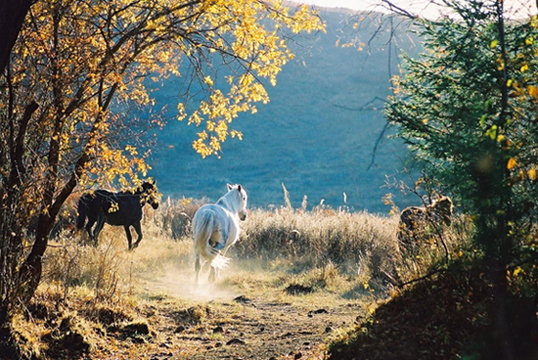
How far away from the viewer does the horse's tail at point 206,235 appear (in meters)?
12.1

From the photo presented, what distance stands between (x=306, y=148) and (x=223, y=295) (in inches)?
1967

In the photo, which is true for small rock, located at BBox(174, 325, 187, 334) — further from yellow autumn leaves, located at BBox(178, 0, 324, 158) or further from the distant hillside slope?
the distant hillside slope

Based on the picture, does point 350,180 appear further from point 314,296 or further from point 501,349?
point 501,349

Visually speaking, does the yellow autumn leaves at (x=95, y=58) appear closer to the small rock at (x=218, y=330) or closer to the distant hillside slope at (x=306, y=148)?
the small rock at (x=218, y=330)

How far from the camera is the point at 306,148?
200 feet

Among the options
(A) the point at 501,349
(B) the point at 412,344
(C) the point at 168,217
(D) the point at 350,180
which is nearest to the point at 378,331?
(B) the point at 412,344

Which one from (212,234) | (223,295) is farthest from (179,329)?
(212,234)

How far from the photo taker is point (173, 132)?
6128 centimetres

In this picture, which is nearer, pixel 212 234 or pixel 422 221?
pixel 422 221

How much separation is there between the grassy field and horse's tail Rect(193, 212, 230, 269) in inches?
25.5

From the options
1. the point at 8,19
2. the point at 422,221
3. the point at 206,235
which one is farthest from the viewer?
the point at 206,235

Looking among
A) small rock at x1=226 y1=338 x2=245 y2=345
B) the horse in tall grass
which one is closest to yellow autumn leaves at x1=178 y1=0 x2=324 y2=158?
small rock at x1=226 y1=338 x2=245 y2=345

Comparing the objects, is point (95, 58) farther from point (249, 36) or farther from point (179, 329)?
point (179, 329)

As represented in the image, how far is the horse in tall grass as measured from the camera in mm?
8531
